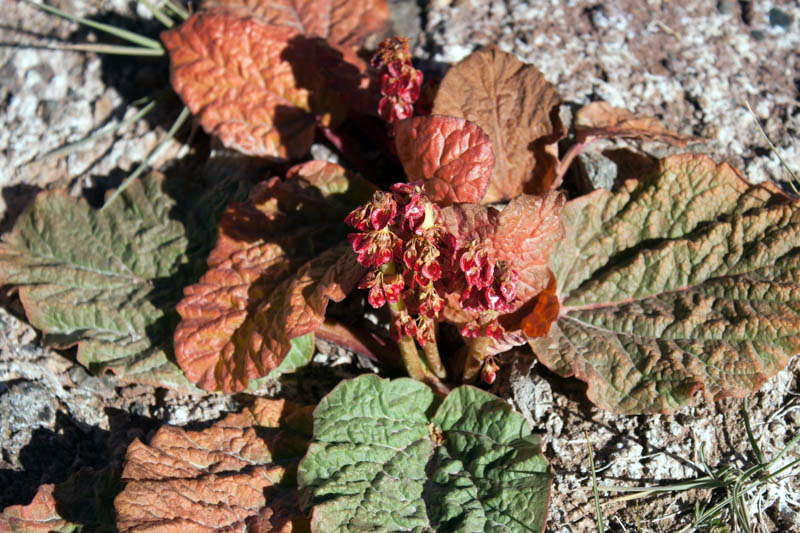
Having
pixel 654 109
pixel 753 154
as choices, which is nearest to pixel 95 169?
pixel 654 109

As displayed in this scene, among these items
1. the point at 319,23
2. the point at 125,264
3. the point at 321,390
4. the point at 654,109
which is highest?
the point at 319,23

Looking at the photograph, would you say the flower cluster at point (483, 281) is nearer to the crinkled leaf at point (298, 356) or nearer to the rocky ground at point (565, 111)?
the rocky ground at point (565, 111)

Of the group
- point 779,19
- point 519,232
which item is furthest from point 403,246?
point 779,19

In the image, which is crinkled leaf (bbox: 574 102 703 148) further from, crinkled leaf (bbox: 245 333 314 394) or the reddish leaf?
crinkled leaf (bbox: 245 333 314 394)

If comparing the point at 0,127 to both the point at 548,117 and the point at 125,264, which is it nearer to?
the point at 125,264

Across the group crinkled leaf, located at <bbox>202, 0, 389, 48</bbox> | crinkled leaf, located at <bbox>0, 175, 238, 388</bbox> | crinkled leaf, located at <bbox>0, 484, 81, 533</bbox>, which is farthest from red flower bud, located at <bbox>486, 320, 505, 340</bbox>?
crinkled leaf, located at <bbox>202, 0, 389, 48</bbox>
